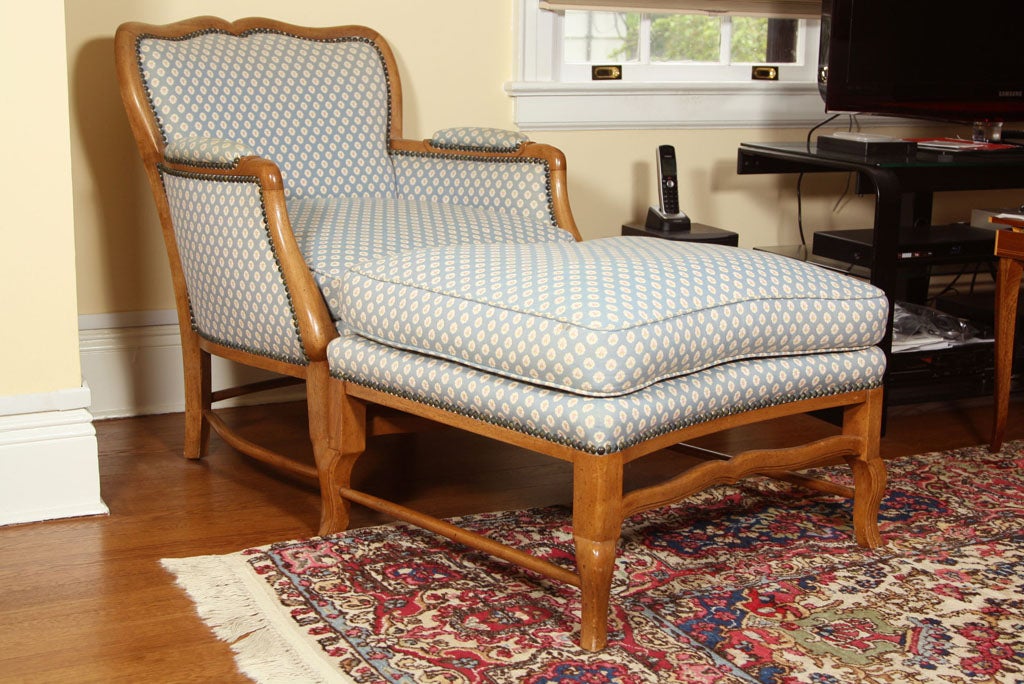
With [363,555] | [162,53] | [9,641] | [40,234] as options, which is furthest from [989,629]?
[162,53]

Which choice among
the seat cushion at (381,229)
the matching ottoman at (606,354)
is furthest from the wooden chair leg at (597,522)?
the seat cushion at (381,229)

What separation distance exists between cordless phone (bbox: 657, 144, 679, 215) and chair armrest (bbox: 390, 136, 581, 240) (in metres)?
0.52

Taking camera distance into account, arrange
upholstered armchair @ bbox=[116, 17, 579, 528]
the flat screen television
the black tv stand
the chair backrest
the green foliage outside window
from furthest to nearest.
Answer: the green foliage outside window, the flat screen television, the black tv stand, the chair backrest, upholstered armchair @ bbox=[116, 17, 579, 528]

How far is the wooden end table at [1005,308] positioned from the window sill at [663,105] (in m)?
0.91

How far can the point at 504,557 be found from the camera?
5.64 feet

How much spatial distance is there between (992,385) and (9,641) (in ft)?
6.94

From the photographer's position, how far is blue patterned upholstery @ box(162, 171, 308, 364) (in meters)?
2.03

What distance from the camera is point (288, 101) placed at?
2.53m

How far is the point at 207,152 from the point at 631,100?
4.38 ft

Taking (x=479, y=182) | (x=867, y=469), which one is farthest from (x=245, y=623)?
(x=479, y=182)

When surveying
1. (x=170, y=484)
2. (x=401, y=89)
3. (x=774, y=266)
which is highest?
(x=401, y=89)

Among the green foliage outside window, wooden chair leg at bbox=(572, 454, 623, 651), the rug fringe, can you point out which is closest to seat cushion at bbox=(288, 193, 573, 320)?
the rug fringe

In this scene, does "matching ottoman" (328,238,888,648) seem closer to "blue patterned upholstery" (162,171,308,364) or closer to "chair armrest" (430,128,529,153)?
"blue patterned upholstery" (162,171,308,364)

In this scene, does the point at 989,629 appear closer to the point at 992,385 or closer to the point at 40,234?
the point at 992,385
